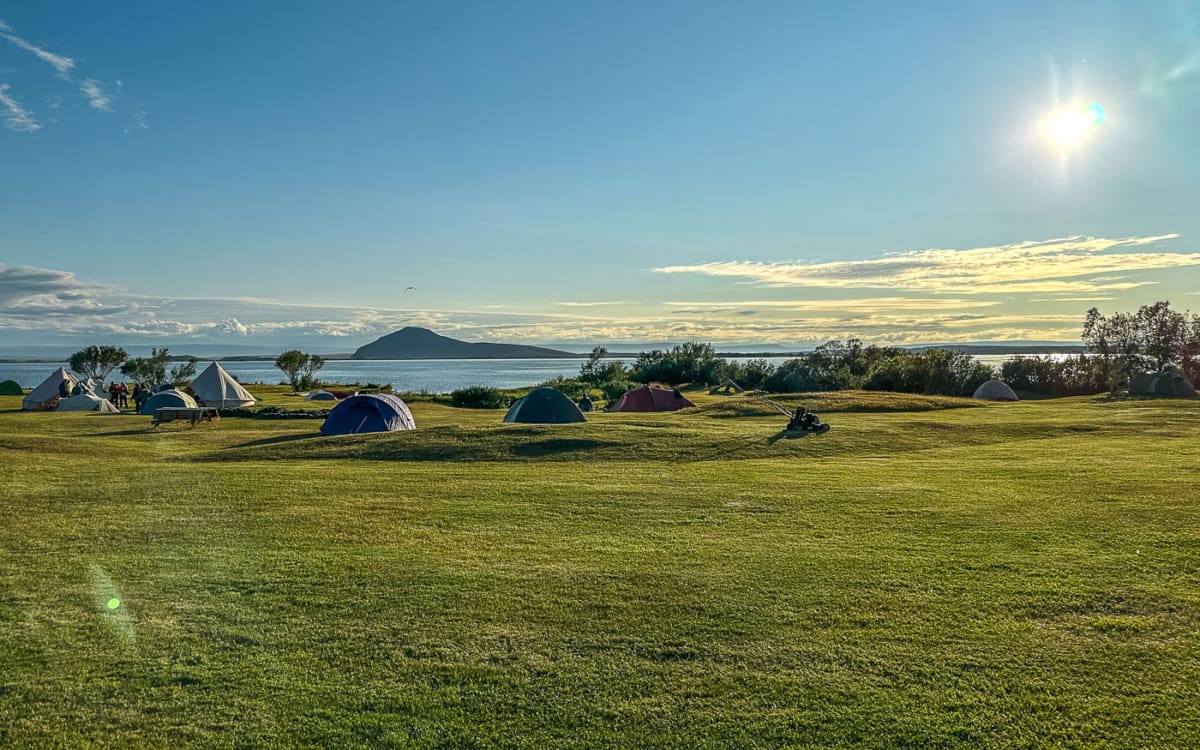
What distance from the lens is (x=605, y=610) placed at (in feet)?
21.4

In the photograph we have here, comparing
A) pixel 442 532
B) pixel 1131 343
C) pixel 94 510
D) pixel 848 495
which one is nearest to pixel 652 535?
pixel 442 532

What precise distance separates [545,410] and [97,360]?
225 ft

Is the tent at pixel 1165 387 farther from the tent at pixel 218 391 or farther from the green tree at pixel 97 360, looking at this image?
the green tree at pixel 97 360

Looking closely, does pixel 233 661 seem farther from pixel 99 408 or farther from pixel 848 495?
pixel 99 408

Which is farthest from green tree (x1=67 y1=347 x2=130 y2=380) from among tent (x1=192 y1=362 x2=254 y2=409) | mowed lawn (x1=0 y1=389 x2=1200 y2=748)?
mowed lawn (x1=0 y1=389 x2=1200 y2=748)

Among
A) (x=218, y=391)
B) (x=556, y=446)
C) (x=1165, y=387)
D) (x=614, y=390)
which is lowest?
(x=614, y=390)

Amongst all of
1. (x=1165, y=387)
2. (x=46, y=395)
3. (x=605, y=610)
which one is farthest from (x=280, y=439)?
(x=1165, y=387)

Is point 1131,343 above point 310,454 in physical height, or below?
above

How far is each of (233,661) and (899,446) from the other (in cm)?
1702

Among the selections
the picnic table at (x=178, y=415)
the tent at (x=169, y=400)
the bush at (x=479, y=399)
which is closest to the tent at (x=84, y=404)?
the tent at (x=169, y=400)

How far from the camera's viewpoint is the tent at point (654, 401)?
125 ft

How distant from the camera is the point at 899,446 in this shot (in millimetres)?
18938

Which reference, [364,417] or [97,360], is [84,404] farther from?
[97,360]

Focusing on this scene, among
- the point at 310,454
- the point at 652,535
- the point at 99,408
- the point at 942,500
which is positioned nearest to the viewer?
the point at 652,535
